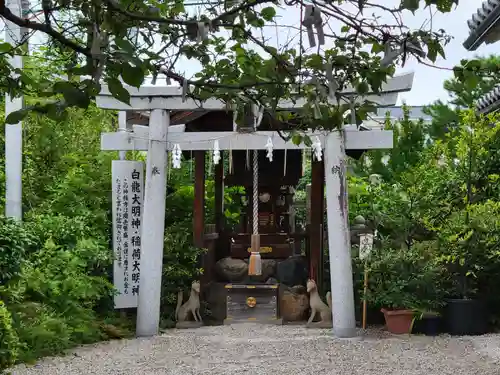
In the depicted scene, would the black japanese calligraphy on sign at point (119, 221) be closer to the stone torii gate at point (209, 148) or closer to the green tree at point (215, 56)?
the stone torii gate at point (209, 148)

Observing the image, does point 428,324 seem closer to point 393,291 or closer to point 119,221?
point 393,291

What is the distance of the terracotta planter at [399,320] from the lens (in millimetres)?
8367

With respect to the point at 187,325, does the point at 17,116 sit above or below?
above

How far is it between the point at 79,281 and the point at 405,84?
4346 millimetres

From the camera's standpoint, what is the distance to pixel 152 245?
852cm

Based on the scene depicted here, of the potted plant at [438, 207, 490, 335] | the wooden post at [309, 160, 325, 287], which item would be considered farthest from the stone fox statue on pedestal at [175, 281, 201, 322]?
the potted plant at [438, 207, 490, 335]

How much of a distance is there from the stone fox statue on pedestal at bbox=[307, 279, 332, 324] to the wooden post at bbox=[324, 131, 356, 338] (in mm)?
680

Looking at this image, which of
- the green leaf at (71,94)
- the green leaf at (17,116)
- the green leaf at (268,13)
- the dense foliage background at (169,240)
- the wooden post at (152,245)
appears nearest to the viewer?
the green leaf at (71,94)

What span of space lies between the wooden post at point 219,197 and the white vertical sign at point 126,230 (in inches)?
69.8

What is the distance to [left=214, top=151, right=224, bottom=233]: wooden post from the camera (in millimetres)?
10688

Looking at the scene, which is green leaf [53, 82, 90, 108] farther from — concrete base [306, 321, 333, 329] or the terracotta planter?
concrete base [306, 321, 333, 329]

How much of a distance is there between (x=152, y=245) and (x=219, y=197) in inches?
97.2

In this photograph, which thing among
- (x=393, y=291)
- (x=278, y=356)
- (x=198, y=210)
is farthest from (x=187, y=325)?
(x=393, y=291)

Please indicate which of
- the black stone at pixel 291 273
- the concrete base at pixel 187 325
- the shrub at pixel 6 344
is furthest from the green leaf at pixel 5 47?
the black stone at pixel 291 273
